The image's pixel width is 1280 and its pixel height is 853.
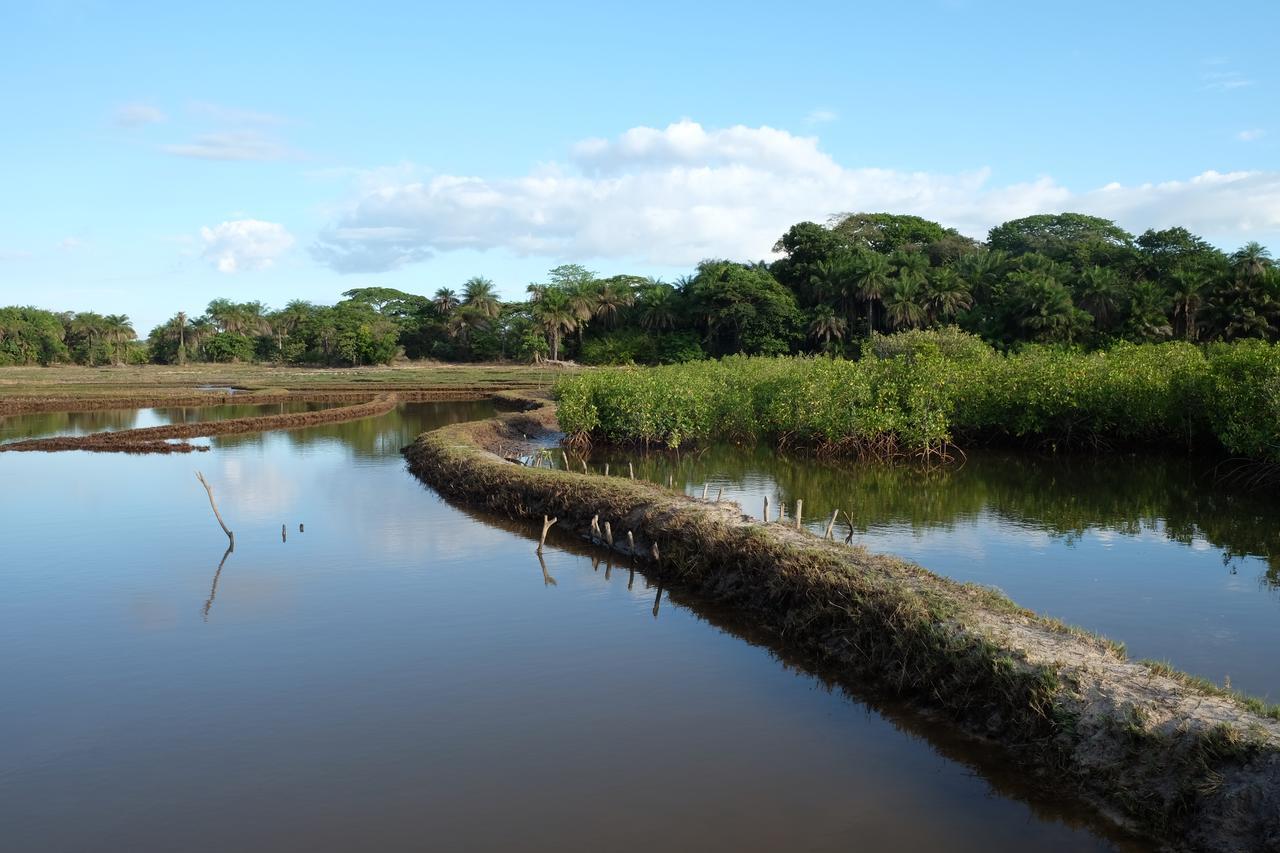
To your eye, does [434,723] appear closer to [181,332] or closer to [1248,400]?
[1248,400]

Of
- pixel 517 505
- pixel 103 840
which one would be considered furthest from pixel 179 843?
pixel 517 505

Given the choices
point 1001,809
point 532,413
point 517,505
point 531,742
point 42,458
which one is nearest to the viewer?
point 1001,809

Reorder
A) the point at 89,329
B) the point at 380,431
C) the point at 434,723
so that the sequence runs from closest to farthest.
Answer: the point at 434,723 < the point at 380,431 < the point at 89,329

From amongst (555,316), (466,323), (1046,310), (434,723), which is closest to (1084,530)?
(434,723)

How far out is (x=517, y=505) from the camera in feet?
73.3

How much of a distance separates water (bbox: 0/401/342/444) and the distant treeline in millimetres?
29620

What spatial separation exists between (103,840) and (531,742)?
4029 mm

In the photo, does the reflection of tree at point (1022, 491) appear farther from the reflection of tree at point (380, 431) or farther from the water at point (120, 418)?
the water at point (120, 418)

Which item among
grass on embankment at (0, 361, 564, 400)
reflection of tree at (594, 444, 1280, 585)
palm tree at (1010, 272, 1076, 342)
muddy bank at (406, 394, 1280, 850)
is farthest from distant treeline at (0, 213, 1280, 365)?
muddy bank at (406, 394, 1280, 850)

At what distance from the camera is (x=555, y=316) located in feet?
259

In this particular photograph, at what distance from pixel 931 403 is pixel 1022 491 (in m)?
6.44

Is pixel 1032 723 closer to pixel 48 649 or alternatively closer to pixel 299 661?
pixel 299 661

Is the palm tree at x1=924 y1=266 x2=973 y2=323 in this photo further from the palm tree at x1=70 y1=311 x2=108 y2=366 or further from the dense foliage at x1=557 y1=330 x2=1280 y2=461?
the palm tree at x1=70 y1=311 x2=108 y2=366

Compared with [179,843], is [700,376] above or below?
above
